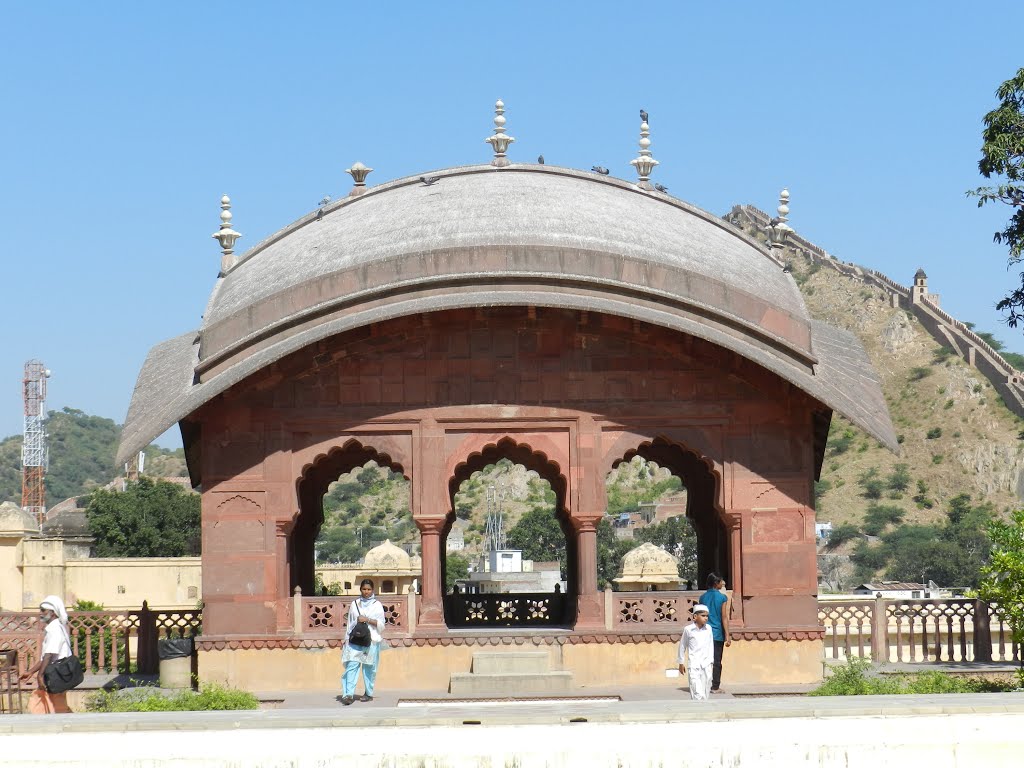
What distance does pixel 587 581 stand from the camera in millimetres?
19188

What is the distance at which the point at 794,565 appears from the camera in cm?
1909

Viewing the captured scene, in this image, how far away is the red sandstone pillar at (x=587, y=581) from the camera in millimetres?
19094

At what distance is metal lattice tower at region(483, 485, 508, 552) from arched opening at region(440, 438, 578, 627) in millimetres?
74

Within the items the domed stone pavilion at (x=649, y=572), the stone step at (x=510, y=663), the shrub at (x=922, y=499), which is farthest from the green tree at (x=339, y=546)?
the stone step at (x=510, y=663)

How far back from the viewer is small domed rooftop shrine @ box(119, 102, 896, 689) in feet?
61.4

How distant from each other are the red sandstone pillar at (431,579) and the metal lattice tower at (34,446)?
219 feet

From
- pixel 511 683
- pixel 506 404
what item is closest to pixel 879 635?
pixel 511 683

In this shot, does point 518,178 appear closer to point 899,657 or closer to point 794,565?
point 794,565

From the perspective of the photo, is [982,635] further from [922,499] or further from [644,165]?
[922,499]

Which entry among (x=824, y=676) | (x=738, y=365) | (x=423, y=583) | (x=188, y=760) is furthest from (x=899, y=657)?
(x=188, y=760)

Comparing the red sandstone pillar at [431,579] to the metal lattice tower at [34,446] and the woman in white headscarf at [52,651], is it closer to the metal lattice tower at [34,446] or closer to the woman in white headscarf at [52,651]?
the woman in white headscarf at [52,651]

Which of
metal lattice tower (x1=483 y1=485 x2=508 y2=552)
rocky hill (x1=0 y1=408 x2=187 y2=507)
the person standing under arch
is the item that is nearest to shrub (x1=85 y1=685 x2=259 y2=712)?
the person standing under arch

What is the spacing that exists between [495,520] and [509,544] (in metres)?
7.38

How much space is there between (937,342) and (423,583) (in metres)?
116
